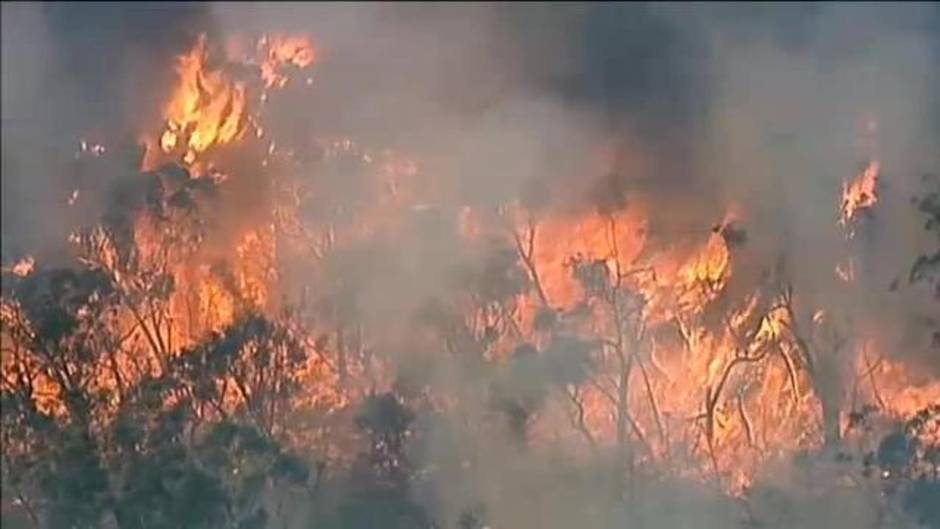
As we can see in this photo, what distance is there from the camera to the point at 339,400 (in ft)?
28.6

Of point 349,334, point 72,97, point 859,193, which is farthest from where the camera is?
point 859,193

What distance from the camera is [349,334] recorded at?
343 inches

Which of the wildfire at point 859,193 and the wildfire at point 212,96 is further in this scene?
the wildfire at point 859,193

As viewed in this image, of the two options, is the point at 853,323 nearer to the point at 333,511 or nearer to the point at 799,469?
the point at 799,469

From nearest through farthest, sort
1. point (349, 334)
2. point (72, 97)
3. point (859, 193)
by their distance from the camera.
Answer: point (72, 97) → point (349, 334) → point (859, 193)

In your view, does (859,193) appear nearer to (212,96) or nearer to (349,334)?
(349,334)

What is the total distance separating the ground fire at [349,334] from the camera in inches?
340

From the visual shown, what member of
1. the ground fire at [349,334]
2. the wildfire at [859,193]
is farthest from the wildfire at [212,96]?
the wildfire at [859,193]

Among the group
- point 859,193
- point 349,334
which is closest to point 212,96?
point 349,334

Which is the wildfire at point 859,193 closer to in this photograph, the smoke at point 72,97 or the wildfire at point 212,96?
the wildfire at point 212,96

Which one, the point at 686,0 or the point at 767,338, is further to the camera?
the point at 767,338

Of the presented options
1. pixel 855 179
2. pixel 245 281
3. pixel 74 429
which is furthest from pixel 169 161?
pixel 855 179

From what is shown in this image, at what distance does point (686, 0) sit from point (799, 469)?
1957 mm

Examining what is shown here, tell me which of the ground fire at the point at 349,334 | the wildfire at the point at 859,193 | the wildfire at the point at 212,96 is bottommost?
the ground fire at the point at 349,334
